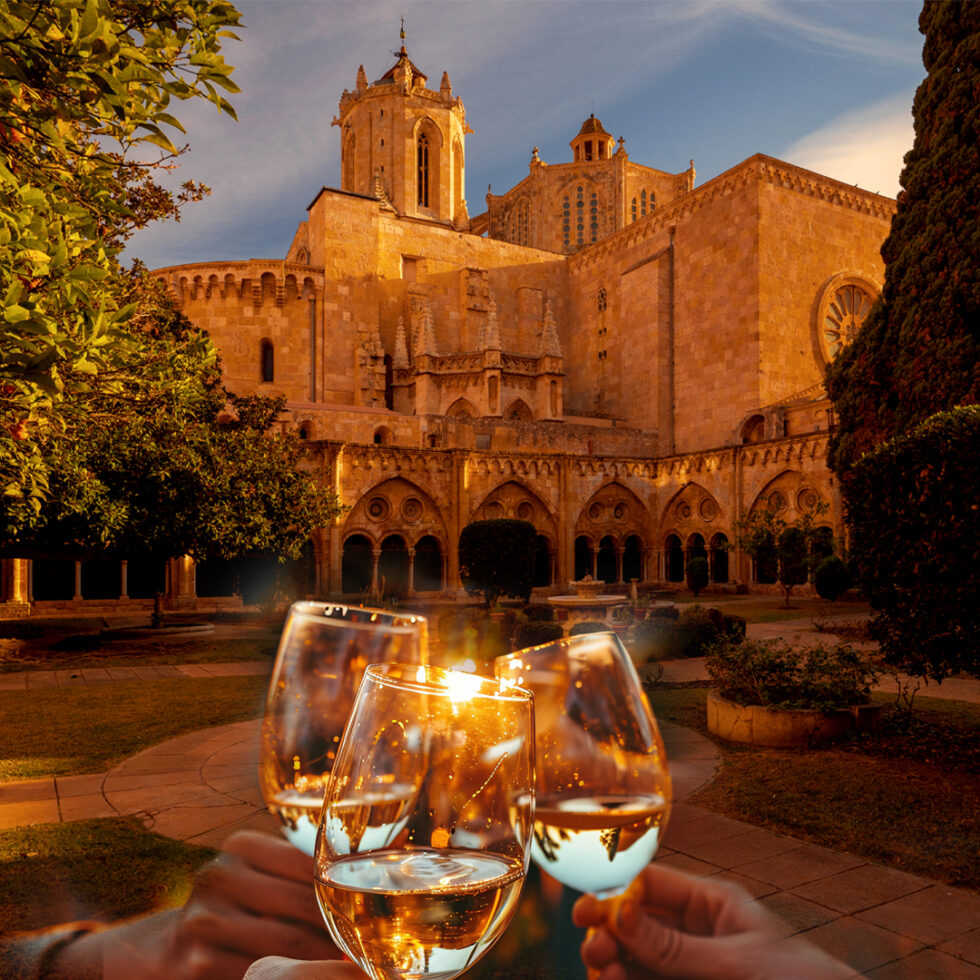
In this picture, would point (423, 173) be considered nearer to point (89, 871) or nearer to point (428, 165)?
point (428, 165)

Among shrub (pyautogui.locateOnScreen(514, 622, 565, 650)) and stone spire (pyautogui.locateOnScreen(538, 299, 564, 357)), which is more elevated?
stone spire (pyautogui.locateOnScreen(538, 299, 564, 357))

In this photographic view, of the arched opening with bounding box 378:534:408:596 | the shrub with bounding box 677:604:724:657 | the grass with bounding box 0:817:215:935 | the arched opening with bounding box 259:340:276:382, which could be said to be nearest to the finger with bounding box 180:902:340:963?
the grass with bounding box 0:817:215:935

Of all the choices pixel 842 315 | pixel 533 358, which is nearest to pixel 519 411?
pixel 533 358

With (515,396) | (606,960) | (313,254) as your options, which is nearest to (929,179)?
(606,960)

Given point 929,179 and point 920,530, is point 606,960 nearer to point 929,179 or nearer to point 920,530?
point 920,530

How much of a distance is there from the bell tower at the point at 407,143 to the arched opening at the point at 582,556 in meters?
21.3

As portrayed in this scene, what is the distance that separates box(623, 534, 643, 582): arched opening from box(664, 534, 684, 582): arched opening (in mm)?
965

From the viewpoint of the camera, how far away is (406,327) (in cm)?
3588

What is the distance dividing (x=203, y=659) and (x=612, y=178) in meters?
47.2

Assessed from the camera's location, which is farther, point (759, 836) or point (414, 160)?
point (414, 160)

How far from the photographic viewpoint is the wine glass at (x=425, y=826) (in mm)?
771

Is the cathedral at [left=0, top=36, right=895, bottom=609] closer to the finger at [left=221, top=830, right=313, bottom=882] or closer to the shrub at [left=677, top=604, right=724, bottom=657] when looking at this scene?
the shrub at [left=677, top=604, right=724, bottom=657]

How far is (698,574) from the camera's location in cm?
2492

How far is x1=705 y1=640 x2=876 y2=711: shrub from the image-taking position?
6465 mm
